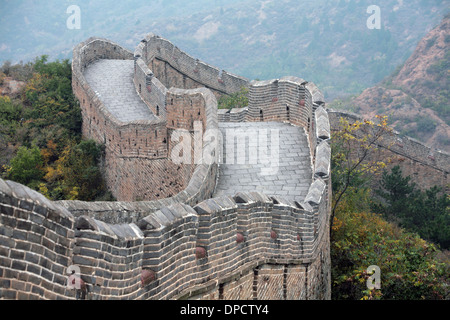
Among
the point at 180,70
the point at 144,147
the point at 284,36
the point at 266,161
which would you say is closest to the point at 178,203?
the point at 266,161

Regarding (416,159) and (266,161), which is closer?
(266,161)

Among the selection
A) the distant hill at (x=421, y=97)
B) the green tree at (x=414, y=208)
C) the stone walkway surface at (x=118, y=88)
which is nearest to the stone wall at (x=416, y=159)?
the green tree at (x=414, y=208)

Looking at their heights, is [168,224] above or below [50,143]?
below

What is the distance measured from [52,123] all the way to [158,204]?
1150cm

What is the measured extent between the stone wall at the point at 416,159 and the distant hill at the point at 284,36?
49902 millimetres

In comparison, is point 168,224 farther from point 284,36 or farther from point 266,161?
point 284,36

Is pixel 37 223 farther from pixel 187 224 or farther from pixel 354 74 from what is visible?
pixel 354 74

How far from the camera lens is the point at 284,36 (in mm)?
96312

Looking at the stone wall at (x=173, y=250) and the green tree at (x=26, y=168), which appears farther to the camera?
the green tree at (x=26, y=168)

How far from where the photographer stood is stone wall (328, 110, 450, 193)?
81.7ft

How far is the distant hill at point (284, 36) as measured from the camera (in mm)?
87438

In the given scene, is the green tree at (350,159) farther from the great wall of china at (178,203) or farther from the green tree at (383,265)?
the great wall of china at (178,203)

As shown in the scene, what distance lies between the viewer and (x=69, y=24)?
114 metres

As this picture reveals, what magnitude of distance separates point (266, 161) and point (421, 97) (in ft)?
130
